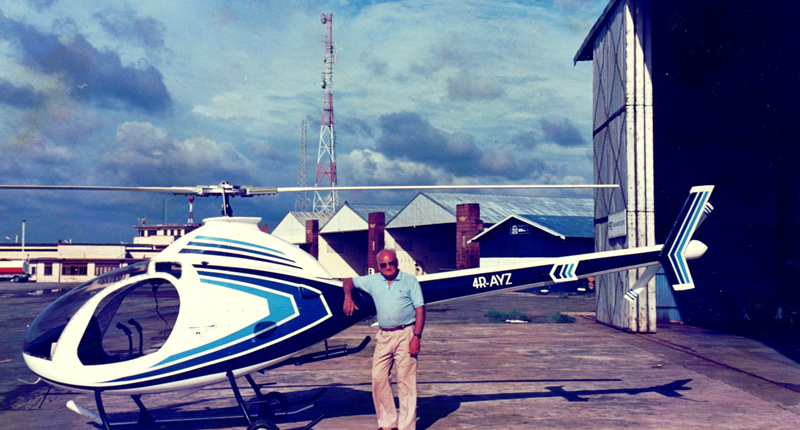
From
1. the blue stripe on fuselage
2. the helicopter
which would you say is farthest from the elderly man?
the helicopter

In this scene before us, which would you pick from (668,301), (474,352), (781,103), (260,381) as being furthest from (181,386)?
(781,103)

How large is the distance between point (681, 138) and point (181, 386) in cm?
1731

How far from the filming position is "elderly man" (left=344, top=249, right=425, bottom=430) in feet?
20.0

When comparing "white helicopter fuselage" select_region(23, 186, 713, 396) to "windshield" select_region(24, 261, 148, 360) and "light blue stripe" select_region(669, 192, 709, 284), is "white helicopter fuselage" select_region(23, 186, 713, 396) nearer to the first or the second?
"windshield" select_region(24, 261, 148, 360)

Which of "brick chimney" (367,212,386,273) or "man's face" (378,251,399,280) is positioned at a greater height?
"brick chimney" (367,212,386,273)

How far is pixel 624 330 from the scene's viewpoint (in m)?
15.5

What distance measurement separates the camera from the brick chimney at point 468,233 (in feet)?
117

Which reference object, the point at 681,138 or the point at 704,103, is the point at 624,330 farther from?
the point at 704,103

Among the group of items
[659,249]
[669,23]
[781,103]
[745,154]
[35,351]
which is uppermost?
[669,23]

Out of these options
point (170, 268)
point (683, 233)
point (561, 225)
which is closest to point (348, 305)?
point (170, 268)

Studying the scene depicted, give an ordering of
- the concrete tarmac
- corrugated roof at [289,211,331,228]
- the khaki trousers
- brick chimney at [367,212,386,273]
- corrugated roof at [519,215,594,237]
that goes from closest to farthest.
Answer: the khaki trousers, the concrete tarmac, corrugated roof at [519,215,594,237], brick chimney at [367,212,386,273], corrugated roof at [289,211,331,228]

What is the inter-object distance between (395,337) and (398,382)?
1.56ft

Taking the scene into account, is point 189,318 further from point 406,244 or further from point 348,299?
point 406,244

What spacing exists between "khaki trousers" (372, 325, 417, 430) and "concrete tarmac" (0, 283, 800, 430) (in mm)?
723
